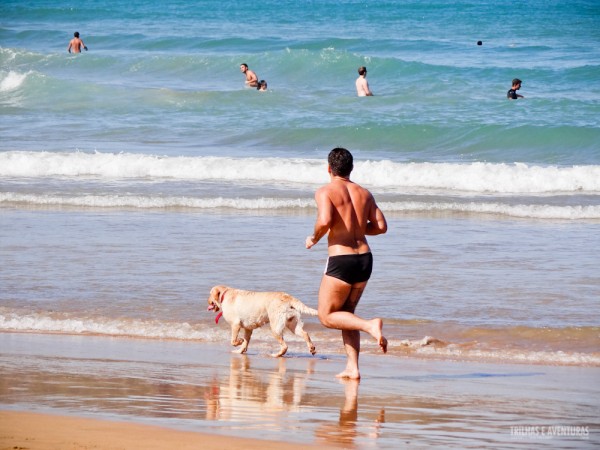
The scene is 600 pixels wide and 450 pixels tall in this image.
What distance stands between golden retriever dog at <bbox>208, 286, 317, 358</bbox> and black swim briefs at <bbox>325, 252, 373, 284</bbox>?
1.00 meters

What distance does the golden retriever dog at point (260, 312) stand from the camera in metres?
7.72

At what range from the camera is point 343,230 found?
21.7 ft

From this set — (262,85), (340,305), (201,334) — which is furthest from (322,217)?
(262,85)

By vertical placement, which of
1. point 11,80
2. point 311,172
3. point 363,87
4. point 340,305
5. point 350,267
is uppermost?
point 11,80

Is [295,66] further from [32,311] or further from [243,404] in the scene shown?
[243,404]

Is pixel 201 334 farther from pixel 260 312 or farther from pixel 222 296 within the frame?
pixel 260 312

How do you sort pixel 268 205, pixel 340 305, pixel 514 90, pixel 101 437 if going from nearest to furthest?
pixel 101 437, pixel 340 305, pixel 268 205, pixel 514 90

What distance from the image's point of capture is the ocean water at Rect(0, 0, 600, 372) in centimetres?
915

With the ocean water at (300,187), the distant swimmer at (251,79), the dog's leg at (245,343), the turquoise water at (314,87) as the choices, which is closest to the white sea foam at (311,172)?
the ocean water at (300,187)

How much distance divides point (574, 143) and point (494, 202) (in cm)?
691

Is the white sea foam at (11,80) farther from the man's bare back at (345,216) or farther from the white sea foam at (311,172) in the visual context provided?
the man's bare back at (345,216)

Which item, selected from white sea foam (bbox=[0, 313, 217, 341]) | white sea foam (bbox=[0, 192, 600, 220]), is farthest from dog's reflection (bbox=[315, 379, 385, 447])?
white sea foam (bbox=[0, 192, 600, 220])

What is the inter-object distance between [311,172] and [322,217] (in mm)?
11965

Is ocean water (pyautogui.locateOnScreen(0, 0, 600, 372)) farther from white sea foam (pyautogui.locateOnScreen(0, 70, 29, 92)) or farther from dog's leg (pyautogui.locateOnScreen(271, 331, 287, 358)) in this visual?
dog's leg (pyautogui.locateOnScreen(271, 331, 287, 358))
